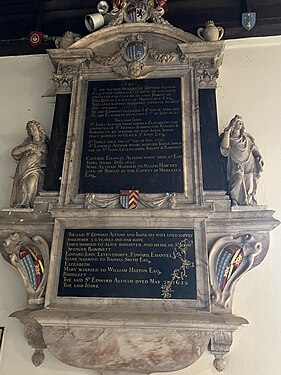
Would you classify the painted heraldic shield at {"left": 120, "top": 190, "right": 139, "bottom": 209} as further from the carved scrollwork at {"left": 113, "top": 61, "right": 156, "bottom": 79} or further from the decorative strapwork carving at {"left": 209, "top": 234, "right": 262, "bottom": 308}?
the carved scrollwork at {"left": 113, "top": 61, "right": 156, "bottom": 79}

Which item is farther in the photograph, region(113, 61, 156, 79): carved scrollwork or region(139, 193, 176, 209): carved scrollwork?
region(113, 61, 156, 79): carved scrollwork

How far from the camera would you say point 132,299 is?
3078 millimetres

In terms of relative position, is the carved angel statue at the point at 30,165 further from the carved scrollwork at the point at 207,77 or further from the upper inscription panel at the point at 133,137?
the carved scrollwork at the point at 207,77

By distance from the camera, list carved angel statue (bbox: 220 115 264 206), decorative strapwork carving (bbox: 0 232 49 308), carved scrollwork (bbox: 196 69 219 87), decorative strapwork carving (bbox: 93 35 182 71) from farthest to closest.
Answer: decorative strapwork carving (bbox: 93 35 182 71), carved scrollwork (bbox: 196 69 219 87), carved angel statue (bbox: 220 115 264 206), decorative strapwork carving (bbox: 0 232 49 308)

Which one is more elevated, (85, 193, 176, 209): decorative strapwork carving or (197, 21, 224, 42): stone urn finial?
(197, 21, 224, 42): stone urn finial

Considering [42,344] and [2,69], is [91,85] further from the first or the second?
[42,344]

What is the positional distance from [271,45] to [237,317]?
2.78 meters

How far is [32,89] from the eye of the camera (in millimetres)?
4398

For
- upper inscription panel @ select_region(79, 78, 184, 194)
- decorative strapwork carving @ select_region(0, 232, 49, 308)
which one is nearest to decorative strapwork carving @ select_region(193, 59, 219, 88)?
upper inscription panel @ select_region(79, 78, 184, 194)

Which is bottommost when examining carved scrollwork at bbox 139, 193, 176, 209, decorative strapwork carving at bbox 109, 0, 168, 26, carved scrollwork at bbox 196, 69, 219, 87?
carved scrollwork at bbox 139, 193, 176, 209

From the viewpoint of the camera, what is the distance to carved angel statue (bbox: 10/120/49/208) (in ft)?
11.9

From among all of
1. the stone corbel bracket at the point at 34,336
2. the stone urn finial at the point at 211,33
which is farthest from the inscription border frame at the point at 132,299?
the stone urn finial at the point at 211,33

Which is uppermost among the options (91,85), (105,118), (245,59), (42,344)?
(245,59)

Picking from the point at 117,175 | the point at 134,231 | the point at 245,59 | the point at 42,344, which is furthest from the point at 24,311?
the point at 245,59
